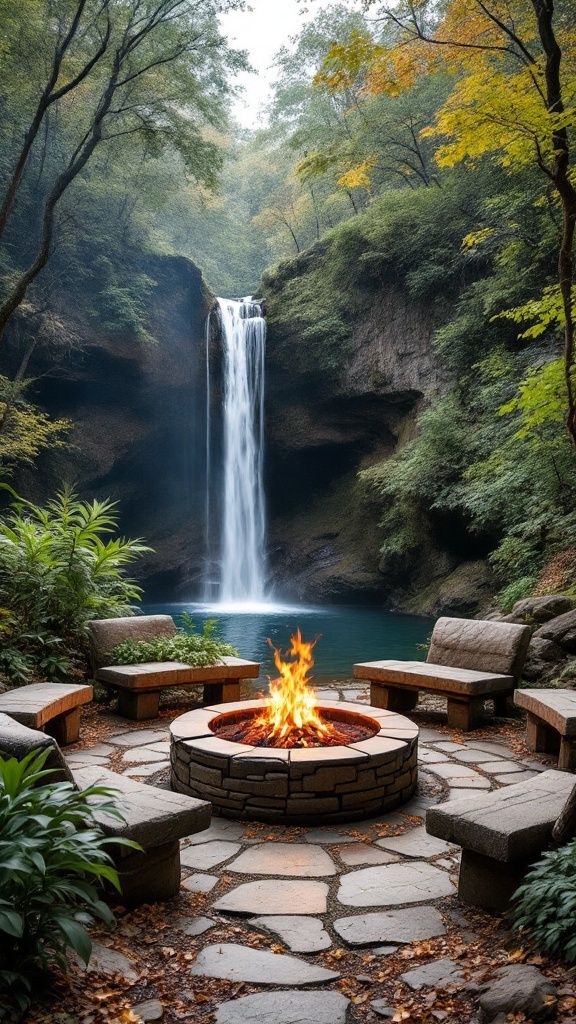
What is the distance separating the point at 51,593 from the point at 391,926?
14.6 feet

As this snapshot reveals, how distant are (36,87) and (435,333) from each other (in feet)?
35.2

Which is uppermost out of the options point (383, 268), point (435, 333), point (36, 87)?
point (36, 87)

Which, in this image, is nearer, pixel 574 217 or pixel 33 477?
pixel 574 217

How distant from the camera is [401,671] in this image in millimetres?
5461

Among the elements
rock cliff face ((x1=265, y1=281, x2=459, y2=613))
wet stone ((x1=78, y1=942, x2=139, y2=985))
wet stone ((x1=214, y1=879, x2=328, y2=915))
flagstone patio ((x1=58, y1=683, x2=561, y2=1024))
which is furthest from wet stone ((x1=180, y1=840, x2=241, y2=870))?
rock cliff face ((x1=265, y1=281, x2=459, y2=613))

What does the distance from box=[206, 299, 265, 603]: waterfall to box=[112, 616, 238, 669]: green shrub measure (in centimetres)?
1426

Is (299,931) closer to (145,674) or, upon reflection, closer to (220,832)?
(220,832)

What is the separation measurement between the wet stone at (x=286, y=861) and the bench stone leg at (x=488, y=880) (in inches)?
24.0

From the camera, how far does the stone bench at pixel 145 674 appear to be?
5336 mm

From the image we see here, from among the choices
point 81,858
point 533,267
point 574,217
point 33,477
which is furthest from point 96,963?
point 33,477

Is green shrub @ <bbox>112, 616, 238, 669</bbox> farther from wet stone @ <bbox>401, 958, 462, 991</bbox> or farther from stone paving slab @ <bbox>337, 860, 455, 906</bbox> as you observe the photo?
wet stone @ <bbox>401, 958, 462, 991</bbox>

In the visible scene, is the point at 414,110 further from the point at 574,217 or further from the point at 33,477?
the point at 574,217

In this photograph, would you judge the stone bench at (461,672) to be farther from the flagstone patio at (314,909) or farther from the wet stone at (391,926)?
the wet stone at (391,926)

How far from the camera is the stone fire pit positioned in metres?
3.53
